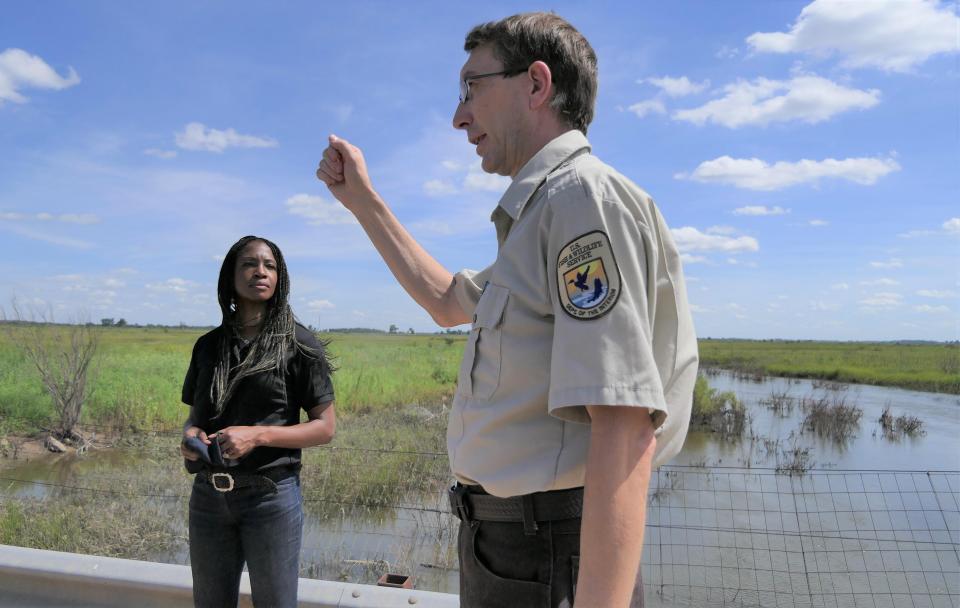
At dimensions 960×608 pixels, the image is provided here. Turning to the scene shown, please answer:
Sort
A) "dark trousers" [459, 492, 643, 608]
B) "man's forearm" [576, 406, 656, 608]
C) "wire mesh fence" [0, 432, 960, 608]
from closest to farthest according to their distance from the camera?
"man's forearm" [576, 406, 656, 608], "dark trousers" [459, 492, 643, 608], "wire mesh fence" [0, 432, 960, 608]

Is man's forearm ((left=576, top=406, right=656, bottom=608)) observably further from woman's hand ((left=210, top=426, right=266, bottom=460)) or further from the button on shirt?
woman's hand ((left=210, top=426, right=266, bottom=460))

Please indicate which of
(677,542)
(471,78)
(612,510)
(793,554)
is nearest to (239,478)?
(471,78)

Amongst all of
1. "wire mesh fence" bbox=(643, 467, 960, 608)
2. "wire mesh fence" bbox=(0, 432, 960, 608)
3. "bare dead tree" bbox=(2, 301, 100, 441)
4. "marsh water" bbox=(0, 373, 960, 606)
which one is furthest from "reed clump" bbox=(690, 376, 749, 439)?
"bare dead tree" bbox=(2, 301, 100, 441)

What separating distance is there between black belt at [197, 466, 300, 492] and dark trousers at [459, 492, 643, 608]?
1403 mm

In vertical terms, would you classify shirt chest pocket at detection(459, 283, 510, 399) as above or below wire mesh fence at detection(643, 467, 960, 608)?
above

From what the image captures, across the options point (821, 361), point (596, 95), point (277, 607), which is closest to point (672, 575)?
point (277, 607)

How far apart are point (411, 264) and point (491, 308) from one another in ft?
1.78

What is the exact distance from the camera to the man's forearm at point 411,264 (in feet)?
5.20

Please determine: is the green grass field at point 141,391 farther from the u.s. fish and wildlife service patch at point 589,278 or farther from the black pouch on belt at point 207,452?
the u.s. fish and wildlife service patch at point 589,278

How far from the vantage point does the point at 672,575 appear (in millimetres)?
5559

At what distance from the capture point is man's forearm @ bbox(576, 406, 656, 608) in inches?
35.4

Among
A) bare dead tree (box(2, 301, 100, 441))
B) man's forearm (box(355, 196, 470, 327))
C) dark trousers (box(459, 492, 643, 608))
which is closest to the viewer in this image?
dark trousers (box(459, 492, 643, 608))

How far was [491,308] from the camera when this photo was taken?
110cm

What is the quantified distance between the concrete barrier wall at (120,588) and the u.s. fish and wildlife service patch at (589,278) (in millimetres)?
2059
